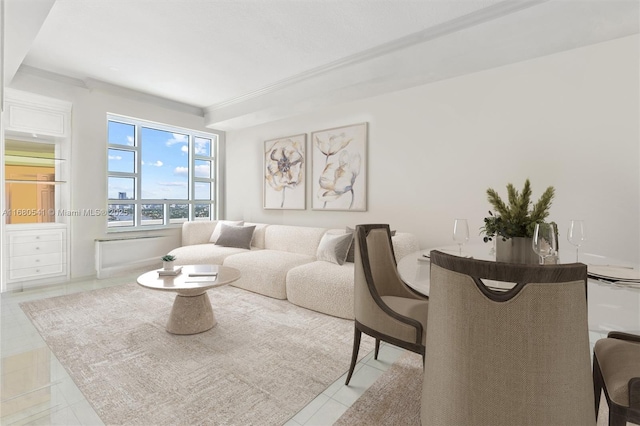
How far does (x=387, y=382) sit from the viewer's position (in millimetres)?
1828

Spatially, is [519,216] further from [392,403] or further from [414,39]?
[414,39]

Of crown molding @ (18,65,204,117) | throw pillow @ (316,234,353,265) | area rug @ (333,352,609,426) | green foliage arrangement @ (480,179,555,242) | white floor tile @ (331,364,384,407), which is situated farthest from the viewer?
crown molding @ (18,65,204,117)

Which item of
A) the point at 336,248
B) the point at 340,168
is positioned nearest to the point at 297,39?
the point at 340,168

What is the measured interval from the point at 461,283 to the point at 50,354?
277 centimetres

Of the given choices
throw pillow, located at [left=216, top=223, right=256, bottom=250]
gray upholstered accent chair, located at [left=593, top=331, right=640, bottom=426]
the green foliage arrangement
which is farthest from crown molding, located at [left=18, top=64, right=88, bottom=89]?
gray upholstered accent chair, located at [left=593, top=331, right=640, bottom=426]

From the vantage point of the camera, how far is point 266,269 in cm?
336

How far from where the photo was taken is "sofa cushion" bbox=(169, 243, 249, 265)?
386 centimetres

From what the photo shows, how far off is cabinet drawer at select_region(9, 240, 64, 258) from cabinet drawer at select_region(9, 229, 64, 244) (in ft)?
0.13

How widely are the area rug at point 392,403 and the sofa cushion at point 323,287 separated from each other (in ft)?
2.76

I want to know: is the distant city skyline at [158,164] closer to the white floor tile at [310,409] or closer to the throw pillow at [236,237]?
the throw pillow at [236,237]

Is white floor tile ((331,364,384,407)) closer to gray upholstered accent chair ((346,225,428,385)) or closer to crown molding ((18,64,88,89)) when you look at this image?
gray upholstered accent chair ((346,225,428,385))

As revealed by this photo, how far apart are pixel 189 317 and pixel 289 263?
1.22 meters

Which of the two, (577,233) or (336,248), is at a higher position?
(577,233)

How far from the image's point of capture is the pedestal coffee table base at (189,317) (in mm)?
2434
